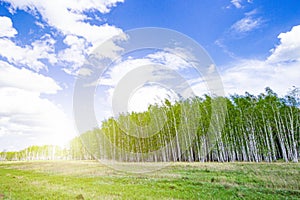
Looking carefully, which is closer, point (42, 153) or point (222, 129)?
point (222, 129)

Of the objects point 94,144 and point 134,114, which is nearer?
point 134,114

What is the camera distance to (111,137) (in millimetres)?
76125

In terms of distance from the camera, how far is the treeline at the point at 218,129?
1703 inches

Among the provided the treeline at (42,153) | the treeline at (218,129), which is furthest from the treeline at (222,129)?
the treeline at (42,153)

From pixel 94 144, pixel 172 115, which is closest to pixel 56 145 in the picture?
pixel 94 144

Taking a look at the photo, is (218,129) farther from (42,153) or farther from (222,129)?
(42,153)

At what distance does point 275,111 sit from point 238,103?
23.0ft

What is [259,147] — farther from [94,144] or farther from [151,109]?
[94,144]

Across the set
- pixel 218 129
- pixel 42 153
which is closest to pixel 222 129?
pixel 218 129

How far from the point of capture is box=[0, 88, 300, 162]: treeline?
4325 cm

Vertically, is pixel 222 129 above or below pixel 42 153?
above

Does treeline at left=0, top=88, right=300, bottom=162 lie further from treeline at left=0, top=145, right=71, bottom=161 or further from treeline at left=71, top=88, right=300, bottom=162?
treeline at left=0, top=145, right=71, bottom=161

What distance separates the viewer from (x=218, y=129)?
4797cm

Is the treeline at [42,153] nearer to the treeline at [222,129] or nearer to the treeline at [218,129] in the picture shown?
the treeline at [218,129]
